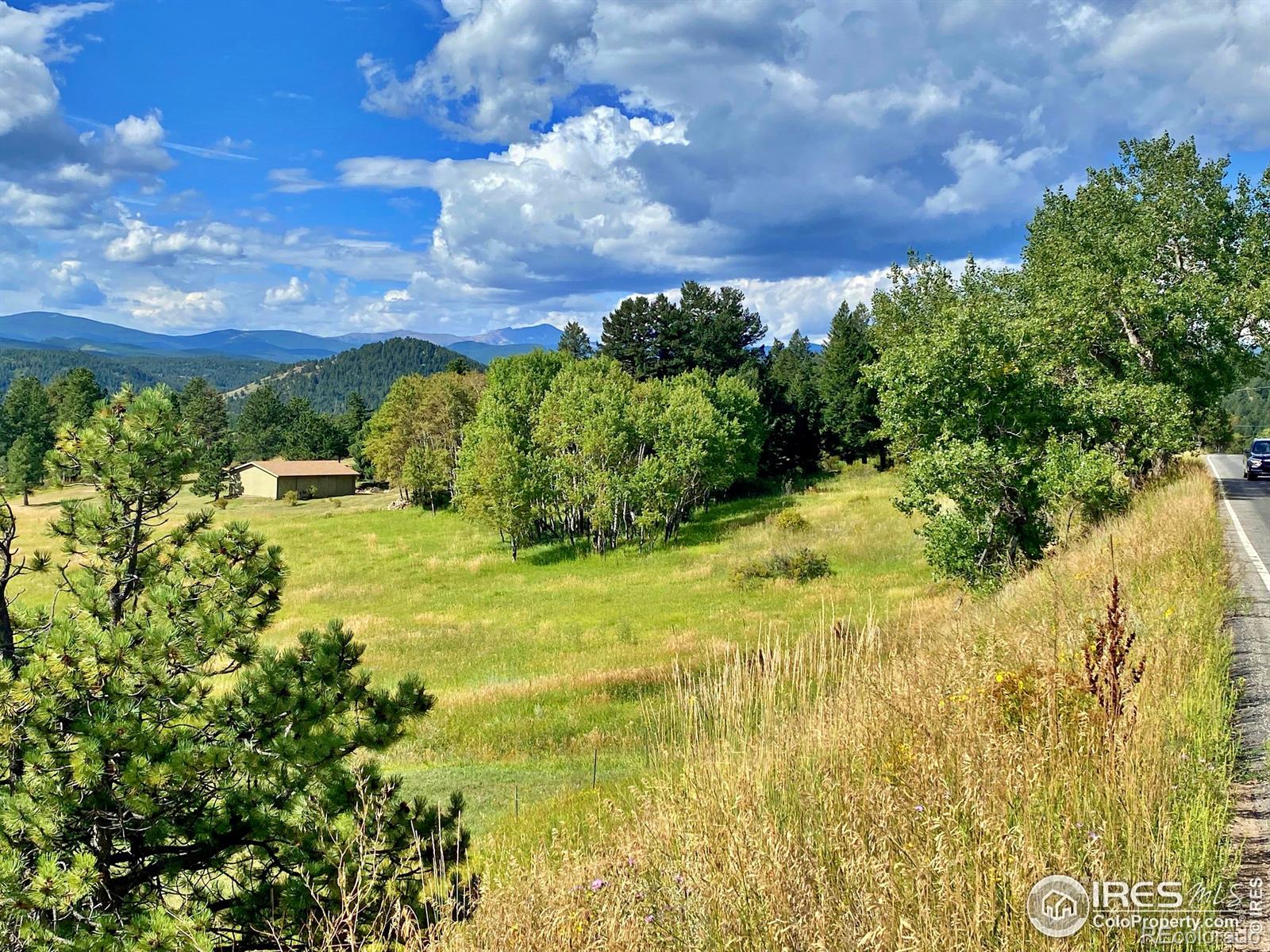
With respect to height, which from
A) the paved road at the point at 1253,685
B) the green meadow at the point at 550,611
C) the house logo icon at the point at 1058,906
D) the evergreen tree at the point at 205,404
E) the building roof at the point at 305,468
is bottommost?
the green meadow at the point at 550,611

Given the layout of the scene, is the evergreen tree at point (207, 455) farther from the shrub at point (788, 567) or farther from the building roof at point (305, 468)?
the building roof at point (305, 468)

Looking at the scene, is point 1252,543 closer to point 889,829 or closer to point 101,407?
point 889,829

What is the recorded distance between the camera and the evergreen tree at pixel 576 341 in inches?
3863

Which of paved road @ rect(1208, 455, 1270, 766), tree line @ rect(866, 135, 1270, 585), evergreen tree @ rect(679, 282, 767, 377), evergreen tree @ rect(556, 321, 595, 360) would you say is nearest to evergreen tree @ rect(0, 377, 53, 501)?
evergreen tree @ rect(556, 321, 595, 360)

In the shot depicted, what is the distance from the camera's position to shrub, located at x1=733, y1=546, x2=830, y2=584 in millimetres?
33669

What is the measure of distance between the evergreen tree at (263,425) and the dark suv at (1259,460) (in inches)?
4496

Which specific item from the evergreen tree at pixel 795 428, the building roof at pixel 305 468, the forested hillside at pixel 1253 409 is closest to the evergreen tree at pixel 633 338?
the evergreen tree at pixel 795 428

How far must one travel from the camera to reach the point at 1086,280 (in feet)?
95.0

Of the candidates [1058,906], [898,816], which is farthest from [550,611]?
[1058,906]

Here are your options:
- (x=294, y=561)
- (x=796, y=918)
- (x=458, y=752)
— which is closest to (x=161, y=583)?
(x=796, y=918)

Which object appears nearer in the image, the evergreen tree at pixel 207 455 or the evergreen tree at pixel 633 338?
the evergreen tree at pixel 207 455

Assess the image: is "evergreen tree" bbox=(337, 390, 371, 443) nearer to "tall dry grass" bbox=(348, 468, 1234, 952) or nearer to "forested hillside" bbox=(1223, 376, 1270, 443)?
"tall dry grass" bbox=(348, 468, 1234, 952)

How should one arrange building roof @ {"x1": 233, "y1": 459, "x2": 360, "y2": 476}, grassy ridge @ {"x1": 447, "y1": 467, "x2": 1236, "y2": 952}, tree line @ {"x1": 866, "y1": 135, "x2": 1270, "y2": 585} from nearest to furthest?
1. grassy ridge @ {"x1": 447, "y1": 467, "x2": 1236, "y2": 952}
2. tree line @ {"x1": 866, "y1": 135, "x2": 1270, "y2": 585}
3. building roof @ {"x1": 233, "y1": 459, "x2": 360, "y2": 476}

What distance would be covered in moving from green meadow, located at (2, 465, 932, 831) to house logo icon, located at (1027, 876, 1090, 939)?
3275mm
